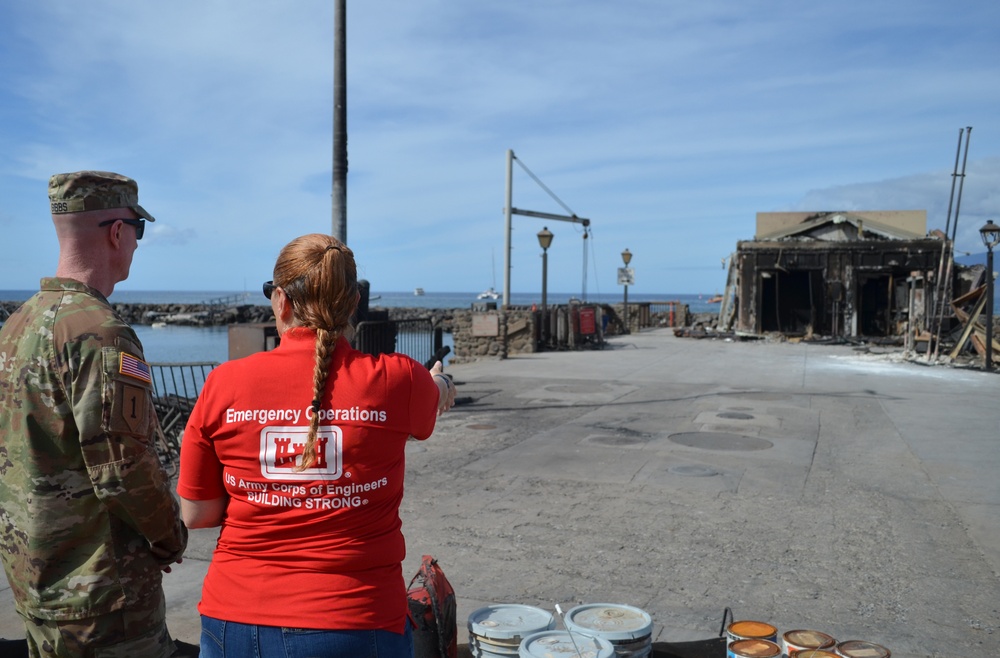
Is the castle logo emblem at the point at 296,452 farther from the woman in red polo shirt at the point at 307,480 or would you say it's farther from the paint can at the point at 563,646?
the paint can at the point at 563,646

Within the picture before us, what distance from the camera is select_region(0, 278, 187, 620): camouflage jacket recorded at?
7.44 ft

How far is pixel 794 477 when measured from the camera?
7707mm

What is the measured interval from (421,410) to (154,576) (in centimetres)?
94

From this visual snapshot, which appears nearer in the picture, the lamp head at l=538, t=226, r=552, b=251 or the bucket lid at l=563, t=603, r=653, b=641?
the bucket lid at l=563, t=603, r=653, b=641

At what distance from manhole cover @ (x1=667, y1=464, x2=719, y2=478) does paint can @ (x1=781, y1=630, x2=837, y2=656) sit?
4.31m

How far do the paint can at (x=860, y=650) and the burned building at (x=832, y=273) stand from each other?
25654mm

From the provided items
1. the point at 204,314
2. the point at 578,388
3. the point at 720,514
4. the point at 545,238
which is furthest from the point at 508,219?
the point at 204,314

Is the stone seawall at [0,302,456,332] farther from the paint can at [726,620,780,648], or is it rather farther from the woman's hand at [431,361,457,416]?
the woman's hand at [431,361,457,416]

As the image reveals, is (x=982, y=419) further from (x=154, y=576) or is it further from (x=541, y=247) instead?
(x=541, y=247)

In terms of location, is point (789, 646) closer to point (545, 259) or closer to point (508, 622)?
point (508, 622)

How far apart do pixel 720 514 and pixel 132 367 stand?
5.13 meters

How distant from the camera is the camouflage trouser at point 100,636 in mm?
2291

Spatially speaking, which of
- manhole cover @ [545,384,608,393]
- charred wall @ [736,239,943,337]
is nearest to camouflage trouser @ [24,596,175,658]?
manhole cover @ [545,384,608,393]

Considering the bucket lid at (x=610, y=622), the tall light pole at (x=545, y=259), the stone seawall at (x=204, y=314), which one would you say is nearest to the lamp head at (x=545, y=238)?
the tall light pole at (x=545, y=259)
